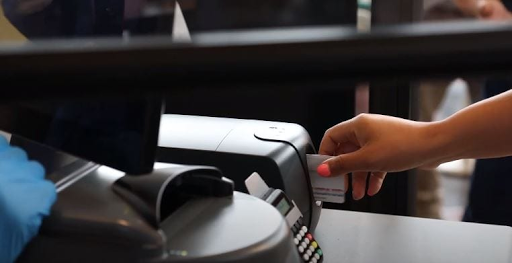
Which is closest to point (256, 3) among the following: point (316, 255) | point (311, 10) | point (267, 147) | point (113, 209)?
point (311, 10)

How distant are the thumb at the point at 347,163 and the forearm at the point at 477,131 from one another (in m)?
0.09

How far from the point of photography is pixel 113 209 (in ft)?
2.07

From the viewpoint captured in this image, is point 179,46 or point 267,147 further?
point 267,147

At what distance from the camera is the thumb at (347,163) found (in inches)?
37.2

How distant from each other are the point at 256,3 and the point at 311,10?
135 millimetres

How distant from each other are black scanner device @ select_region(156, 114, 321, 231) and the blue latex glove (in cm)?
27

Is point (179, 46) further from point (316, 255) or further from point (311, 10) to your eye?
point (311, 10)

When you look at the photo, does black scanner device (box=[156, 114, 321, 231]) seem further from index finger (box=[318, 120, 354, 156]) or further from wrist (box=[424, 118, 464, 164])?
wrist (box=[424, 118, 464, 164])

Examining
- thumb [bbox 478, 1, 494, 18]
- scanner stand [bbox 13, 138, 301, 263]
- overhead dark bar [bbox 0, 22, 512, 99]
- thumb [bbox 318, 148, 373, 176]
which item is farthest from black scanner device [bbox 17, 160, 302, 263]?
thumb [bbox 478, 1, 494, 18]

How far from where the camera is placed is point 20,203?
624 mm

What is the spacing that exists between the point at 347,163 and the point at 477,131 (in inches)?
6.8

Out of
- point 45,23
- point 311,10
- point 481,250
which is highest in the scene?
point 45,23

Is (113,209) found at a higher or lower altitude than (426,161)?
higher

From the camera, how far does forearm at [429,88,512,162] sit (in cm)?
89
